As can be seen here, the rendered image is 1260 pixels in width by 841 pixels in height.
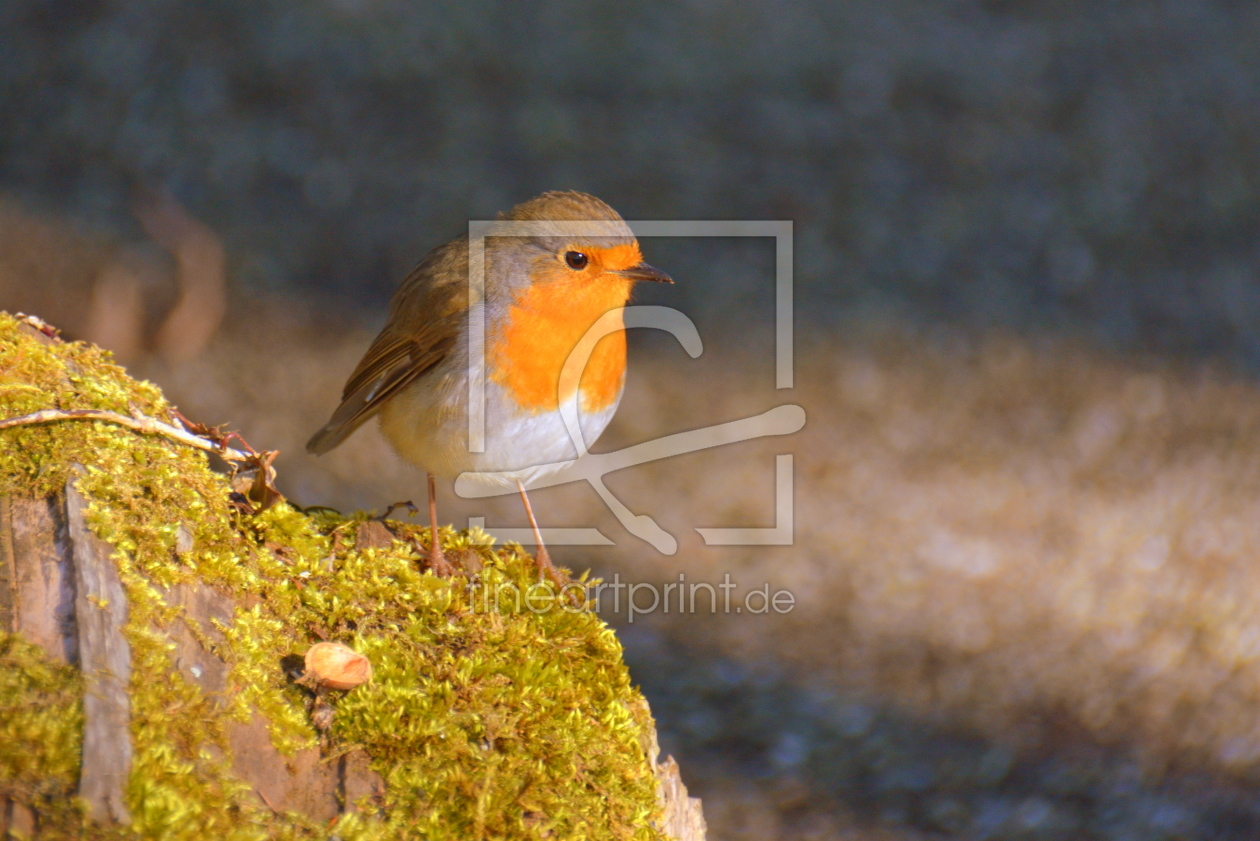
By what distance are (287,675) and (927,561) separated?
3.55m

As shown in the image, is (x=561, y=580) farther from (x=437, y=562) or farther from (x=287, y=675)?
(x=287, y=675)

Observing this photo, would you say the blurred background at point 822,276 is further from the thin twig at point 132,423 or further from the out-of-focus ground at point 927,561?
the thin twig at point 132,423

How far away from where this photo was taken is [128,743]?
1.19 metres

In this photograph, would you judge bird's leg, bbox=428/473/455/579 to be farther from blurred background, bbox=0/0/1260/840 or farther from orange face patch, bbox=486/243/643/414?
blurred background, bbox=0/0/1260/840

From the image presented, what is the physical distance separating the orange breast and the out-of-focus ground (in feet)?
6.62

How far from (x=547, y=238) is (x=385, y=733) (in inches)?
52.7

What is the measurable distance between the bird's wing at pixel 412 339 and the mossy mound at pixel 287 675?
501 mm

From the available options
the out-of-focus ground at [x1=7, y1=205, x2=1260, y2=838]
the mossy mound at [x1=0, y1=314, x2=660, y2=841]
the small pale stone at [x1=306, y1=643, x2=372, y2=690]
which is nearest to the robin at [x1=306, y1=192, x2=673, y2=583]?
the mossy mound at [x1=0, y1=314, x2=660, y2=841]

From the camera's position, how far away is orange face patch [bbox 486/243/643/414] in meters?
2.29

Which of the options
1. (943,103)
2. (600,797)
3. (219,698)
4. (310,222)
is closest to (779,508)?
(943,103)

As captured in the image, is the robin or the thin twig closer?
the thin twig

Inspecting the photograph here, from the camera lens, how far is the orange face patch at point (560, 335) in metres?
2.29

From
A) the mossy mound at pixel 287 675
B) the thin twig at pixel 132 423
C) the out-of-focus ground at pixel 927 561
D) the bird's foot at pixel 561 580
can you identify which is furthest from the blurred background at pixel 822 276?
the thin twig at pixel 132 423

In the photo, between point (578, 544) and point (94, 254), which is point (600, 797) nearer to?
point (578, 544)
